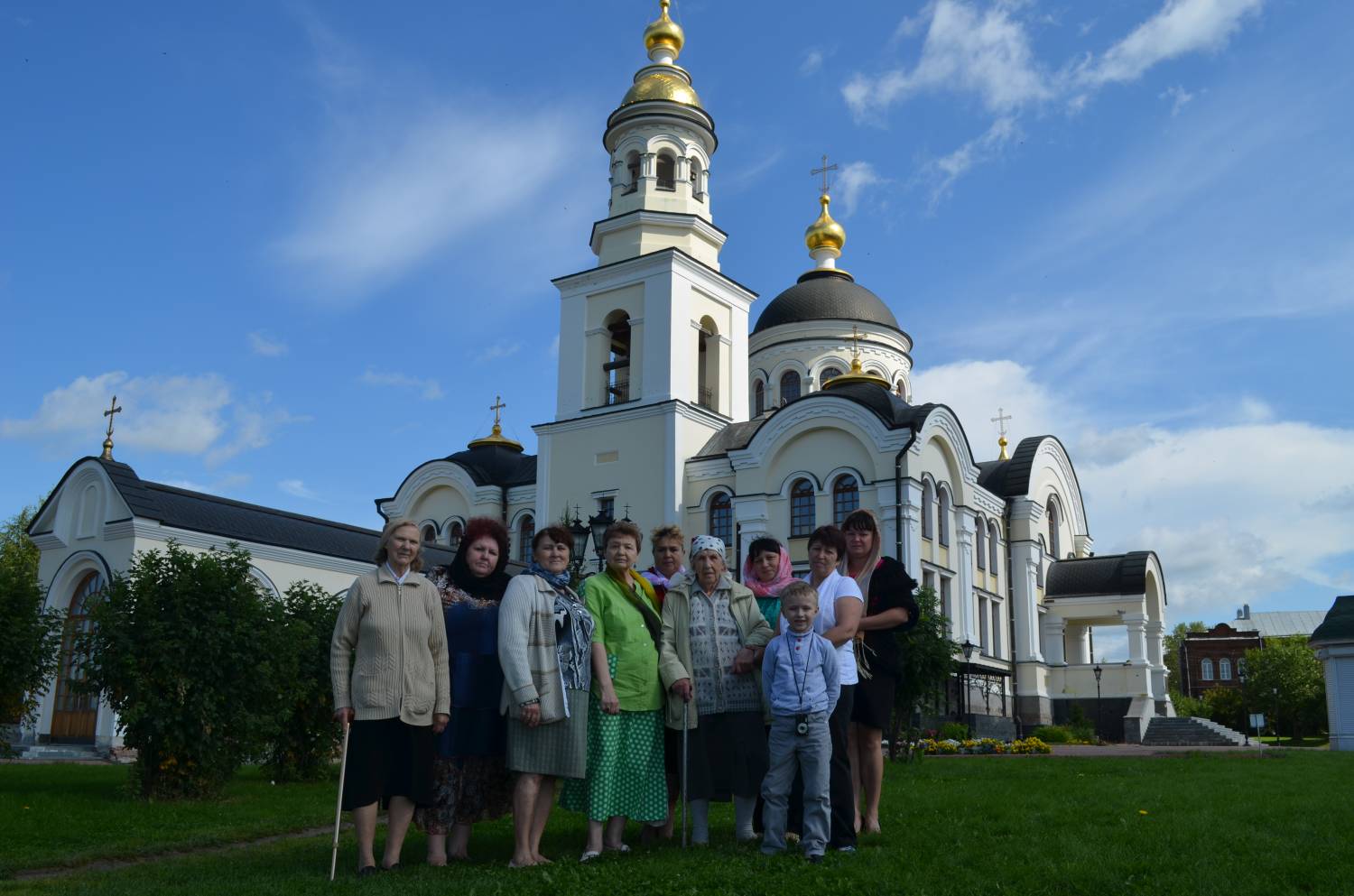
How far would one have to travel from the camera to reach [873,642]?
695 cm

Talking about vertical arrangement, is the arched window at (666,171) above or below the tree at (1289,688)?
above

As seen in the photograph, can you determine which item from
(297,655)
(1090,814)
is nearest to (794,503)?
(297,655)

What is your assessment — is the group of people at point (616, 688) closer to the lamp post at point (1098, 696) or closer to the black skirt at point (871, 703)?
the black skirt at point (871, 703)

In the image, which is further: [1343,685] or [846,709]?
[1343,685]

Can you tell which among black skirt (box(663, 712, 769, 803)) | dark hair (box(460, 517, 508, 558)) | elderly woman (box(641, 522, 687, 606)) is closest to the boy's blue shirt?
black skirt (box(663, 712, 769, 803))

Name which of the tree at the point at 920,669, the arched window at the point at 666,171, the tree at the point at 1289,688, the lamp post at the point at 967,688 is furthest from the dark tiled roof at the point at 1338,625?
the tree at the point at 1289,688

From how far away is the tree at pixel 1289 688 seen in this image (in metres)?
53.3

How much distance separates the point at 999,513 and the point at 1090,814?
23.8m

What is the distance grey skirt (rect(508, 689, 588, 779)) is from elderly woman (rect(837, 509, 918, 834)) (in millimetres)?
1619

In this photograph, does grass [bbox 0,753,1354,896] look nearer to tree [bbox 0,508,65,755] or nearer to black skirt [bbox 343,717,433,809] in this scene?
black skirt [bbox 343,717,433,809]

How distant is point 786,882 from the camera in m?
5.45

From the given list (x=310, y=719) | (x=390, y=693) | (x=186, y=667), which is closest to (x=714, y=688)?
(x=390, y=693)

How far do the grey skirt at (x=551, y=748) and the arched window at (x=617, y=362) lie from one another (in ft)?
73.0

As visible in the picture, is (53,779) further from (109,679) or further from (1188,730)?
(1188,730)
